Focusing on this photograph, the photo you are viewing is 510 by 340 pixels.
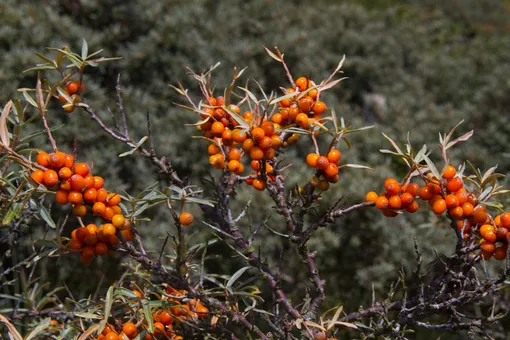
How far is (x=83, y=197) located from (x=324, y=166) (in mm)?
453

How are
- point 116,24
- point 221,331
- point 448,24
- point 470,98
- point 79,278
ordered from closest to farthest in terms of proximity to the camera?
1. point 221,331
2. point 79,278
3. point 116,24
4. point 470,98
5. point 448,24

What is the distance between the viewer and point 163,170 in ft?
3.86

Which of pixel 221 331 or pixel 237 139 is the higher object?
pixel 237 139

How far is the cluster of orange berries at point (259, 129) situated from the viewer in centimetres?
95

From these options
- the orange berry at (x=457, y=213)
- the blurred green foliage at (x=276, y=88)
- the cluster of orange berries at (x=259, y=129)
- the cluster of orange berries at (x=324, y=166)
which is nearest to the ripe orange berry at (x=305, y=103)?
the cluster of orange berries at (x=259, y=129)

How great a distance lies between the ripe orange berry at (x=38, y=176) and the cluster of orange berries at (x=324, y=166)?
49cm

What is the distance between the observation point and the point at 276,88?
3566 millimetres

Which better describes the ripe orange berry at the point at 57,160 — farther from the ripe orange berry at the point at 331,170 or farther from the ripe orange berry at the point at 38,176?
the ripe orange berry at the point at 331,170

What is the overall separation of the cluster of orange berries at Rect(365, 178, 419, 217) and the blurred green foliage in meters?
1.13

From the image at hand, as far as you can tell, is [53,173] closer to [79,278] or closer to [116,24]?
[79,278]

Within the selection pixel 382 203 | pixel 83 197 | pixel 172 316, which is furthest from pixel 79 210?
pixel 382 203

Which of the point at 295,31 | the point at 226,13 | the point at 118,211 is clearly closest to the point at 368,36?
the point at 295,31

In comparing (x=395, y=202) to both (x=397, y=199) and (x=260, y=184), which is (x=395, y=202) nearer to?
(x=397, y=199)

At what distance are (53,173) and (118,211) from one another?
0.46ft
